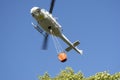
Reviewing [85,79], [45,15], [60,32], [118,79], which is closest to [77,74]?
[85,79]

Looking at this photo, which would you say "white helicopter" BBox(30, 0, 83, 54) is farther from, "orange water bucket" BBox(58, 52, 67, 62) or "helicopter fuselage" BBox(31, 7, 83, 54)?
"orange water bucket" BBox(58, 52, 67, 62)

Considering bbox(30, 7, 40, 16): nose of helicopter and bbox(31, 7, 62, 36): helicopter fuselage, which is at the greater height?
bbox(30, 7, 40, 16): nose of helicopter

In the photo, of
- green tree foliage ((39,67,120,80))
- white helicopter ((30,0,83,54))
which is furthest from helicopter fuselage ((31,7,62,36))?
green tree foliage ((39,67,120,80))

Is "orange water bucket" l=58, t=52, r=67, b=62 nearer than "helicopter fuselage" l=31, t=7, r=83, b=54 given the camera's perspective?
Yes

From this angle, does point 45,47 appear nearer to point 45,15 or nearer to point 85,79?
point 45,15

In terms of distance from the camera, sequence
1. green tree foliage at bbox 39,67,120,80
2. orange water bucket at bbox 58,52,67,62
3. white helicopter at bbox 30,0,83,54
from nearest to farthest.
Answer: orange water bucket at bbox 58,52,67,62, white helicopter at bbox 30,0,83,54, green tree foliage at bbox 39,67,120,80

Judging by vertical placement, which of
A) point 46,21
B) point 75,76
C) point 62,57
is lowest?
point 62,57

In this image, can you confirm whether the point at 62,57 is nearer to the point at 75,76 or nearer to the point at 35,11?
the point at 35,11

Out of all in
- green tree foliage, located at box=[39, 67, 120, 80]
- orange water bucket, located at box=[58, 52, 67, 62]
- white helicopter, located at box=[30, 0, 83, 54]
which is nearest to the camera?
orange water bucket, located at box=[58, 52, 67, 62]

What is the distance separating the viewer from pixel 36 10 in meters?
29.3

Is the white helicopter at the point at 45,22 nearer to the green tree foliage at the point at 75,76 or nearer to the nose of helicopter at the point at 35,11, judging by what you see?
the nose of helicopter at the point at 35,11

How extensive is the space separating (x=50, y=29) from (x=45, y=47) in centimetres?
156

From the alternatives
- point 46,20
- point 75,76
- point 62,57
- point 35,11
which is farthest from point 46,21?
point 75,76

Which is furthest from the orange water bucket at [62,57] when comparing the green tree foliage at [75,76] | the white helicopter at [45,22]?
the green tree foliage at [75,76]
